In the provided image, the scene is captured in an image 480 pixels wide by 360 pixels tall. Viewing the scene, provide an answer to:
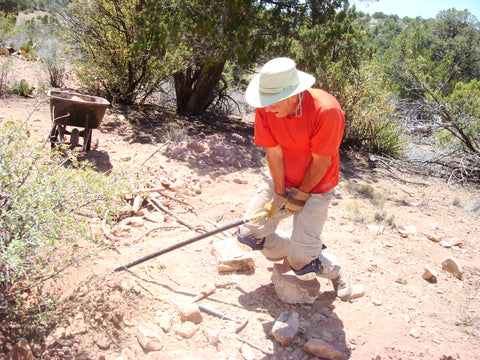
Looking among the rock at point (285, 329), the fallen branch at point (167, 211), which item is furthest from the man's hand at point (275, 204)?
the fallen branch at point (167, 211)

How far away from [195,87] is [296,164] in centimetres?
630

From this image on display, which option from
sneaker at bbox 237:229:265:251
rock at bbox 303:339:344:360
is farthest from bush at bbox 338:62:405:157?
rock at bbox 303:339:344:360

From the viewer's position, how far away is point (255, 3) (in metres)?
7.73

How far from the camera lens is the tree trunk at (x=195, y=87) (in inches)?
336

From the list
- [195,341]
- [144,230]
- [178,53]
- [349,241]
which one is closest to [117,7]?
[178,53]

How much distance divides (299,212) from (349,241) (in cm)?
142

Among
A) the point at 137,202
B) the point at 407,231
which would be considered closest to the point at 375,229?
the point at 407,231

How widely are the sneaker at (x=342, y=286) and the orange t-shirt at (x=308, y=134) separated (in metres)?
0.79

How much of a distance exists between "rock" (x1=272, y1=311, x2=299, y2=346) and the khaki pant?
363 millimetres

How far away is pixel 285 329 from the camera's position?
270cm

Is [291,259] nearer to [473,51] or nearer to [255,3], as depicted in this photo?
[255,3]

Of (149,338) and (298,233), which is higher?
(298,233)

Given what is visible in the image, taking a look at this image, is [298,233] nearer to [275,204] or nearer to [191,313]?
[275,204]

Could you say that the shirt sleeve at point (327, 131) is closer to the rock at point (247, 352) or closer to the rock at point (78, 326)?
the rock at point (247, 352)
